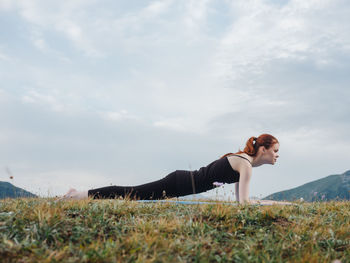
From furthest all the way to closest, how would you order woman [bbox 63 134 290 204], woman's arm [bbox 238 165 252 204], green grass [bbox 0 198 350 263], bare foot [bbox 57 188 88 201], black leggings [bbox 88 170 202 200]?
black leggings [bbox 88 170 202 200] → woman [bbox 63 134 290 204] → bare foot [bbox 57 188 88 201] → woman's arm [bbox 238 165 252 204] → green grass [bbox 0 198 350 263]

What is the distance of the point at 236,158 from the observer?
8047mm

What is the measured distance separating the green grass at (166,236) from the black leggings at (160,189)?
7.58 ft

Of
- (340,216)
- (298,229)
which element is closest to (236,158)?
(340,216)

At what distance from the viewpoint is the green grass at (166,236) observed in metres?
3.80

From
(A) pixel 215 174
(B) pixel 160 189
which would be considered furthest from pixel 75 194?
(A) pixel 215 174

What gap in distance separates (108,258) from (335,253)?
296cm

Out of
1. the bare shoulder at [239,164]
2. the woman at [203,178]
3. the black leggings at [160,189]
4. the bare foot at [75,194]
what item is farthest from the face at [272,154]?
the bare foot at [75,194]

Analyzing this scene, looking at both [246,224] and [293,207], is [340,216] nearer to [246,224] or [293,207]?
[293,207]

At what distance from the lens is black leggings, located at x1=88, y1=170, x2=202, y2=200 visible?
8328 mm

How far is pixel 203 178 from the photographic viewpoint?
8445 mm

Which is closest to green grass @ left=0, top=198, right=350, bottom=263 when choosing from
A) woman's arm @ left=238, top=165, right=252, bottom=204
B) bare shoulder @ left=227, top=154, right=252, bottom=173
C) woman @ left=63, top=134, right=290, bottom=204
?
woman's arm @ left=238, top=165, right=252, bottom=204

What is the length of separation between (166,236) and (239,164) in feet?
12.7

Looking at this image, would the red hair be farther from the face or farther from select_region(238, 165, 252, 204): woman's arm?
select_region(238, 165, 252, 204): woman's arm

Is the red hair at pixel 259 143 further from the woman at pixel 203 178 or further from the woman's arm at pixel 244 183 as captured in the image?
the woman's arm at pixel 244 183
